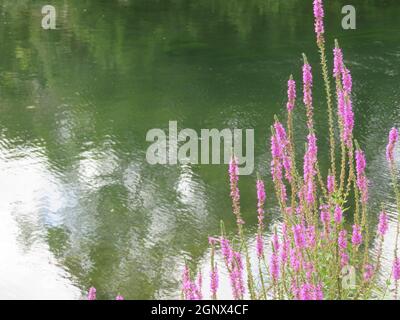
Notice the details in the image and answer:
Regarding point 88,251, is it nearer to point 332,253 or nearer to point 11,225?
point 11,225

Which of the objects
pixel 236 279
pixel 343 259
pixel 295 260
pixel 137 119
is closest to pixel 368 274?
pixel 343 259

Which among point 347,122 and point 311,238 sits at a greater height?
point 347,122

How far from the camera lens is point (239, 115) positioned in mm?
8430

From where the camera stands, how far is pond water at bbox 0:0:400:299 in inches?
209

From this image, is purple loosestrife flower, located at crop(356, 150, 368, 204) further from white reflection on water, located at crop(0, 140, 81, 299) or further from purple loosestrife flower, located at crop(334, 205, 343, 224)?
white reflection on water, located at crop(0, 140, 81, 299)

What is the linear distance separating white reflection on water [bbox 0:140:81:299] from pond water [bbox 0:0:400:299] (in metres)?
0.01

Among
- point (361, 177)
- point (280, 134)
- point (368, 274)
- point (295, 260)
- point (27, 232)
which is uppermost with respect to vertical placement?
point (280, 134)

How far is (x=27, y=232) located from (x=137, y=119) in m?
2.89

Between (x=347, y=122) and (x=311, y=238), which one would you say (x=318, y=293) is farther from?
(x=347, y=122)

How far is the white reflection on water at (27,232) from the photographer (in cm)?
490

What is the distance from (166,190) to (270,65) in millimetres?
4692

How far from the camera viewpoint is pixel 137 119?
27.1 ft

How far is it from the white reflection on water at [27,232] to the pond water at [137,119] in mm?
14

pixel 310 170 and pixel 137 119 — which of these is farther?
pixel 137 119
